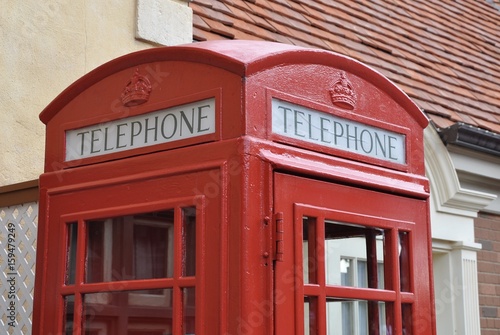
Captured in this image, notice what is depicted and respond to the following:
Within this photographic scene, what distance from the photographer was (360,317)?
3.28 metres

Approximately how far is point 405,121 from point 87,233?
4.00 ft

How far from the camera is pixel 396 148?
339 centimetres

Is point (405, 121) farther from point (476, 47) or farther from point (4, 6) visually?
point (476, 47)

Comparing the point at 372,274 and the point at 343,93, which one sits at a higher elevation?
the point at 343,93

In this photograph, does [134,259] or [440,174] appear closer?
[134,259]

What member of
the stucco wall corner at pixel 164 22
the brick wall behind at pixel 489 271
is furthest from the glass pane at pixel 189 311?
the brick wall behind at pixel 489 271

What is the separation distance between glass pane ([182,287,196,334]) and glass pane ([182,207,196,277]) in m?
0.05

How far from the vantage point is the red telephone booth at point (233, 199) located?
2.82m

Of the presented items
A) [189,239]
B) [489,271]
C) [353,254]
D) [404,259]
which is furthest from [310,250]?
[489,271]

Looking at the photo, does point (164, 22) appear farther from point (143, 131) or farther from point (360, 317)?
point (360, 317)

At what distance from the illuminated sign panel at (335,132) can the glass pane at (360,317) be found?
1.69ft

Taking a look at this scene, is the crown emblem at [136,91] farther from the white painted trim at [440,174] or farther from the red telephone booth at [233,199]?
the white painted trim at [440,174]

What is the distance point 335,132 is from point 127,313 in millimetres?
911

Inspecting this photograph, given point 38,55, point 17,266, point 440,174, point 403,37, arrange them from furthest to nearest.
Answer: point 403,37 < point 440,174 < point 38,55 < point 17,266
